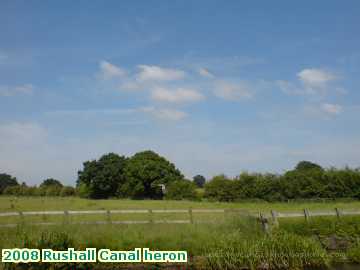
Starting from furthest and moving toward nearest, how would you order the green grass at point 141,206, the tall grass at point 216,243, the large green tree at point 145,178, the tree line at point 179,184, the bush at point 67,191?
the bush at point 67,191
the large green tree at point 145,178
the tree line at point 179,184
the green grass at point 141,206
the tall grass at point 216,243

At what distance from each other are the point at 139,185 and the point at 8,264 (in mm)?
50562

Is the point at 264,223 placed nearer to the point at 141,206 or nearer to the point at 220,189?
the point at 141,206

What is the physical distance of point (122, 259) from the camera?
1133cm

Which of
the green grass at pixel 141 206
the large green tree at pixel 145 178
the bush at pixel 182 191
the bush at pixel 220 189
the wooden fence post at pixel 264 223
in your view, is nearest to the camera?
the wooden fence post at pixel 264 223

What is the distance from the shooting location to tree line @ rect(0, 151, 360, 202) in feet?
126

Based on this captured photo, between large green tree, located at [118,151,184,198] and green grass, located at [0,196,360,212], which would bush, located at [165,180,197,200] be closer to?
large green tree, located at [118,151,184,198]

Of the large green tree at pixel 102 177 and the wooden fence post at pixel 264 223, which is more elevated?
the large green tree at pixel 102 177

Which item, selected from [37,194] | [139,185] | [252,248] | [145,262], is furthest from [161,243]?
[37,194]

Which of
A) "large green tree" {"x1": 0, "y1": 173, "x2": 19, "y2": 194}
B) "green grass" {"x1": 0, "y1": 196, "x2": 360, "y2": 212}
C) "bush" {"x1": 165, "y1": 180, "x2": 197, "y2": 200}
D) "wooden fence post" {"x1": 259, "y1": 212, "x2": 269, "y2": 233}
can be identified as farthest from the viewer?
"large green tree" {"x1": 0, "y1": 173, "x2": 19, "y2": 194}

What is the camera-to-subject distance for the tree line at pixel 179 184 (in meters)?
38.5

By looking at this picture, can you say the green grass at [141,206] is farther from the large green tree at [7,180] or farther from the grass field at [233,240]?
the large green tree at [7,180]

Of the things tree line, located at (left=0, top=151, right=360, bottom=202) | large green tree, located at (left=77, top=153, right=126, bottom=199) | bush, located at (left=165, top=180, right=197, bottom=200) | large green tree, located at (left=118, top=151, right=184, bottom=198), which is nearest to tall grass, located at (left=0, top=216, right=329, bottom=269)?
tree line, located at (left=0, top=151, right=360, bottom=202)

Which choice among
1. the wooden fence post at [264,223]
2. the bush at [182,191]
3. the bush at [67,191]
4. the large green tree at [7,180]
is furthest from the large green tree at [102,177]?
the wooden fence post at [264,223]

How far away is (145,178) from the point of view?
194ft
